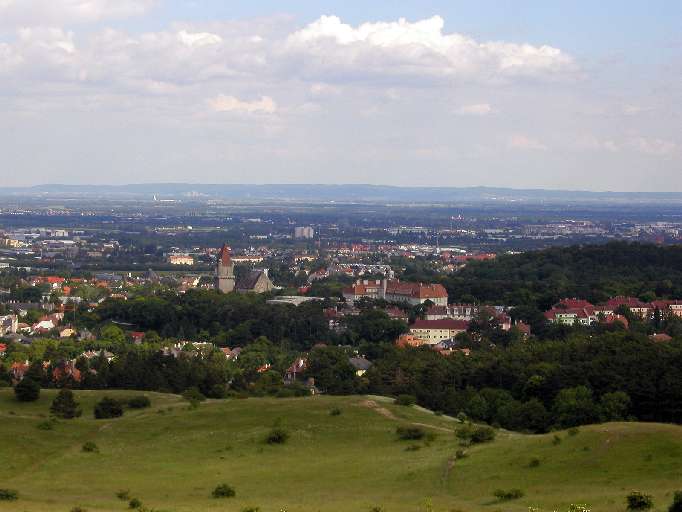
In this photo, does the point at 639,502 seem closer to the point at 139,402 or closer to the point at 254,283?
the point at 139,402

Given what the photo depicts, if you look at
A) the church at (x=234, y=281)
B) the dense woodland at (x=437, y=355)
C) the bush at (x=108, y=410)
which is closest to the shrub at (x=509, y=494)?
the dense woodland at (x=437, y=355)

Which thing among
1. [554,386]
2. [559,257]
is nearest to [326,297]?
[559,257]

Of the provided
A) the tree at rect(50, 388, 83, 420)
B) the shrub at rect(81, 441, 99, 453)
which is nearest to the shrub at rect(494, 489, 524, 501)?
the shrub at rect(81, 441, 99, 453)

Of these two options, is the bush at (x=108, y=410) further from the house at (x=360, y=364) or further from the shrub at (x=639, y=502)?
the house at (x=360, y=364)

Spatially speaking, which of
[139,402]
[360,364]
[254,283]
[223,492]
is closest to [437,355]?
[360,364]

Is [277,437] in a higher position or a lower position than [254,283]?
higher
